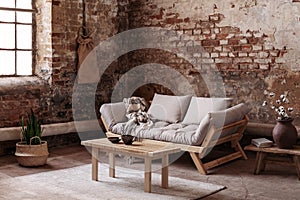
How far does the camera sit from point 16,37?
7367 mm

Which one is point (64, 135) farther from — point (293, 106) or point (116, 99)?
point (293, 106)

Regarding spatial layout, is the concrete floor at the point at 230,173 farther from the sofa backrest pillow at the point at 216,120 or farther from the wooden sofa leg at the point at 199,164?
the sofa backrest pillow at the point at 216,120

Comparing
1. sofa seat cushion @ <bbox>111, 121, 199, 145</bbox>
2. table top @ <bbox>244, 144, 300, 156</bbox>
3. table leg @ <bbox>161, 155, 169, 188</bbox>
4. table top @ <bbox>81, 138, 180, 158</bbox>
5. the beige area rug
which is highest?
sofa seat cushion @ <bbox>111, 121, 199, 145</bbox>

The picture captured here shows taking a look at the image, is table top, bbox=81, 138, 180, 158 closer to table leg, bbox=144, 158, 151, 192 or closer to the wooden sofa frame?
table leg, bbox=144, 158, 151, 192

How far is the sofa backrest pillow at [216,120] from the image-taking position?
584 centimetres

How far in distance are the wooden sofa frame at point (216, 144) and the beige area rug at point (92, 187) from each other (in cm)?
42

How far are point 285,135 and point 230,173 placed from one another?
0.82 m

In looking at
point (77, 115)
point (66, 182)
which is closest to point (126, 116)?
point (77, 115)

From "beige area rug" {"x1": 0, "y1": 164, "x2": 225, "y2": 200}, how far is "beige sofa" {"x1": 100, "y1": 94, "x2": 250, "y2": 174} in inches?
21.5

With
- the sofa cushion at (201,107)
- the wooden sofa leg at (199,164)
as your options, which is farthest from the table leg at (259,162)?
the sofa cushion at (201,107)

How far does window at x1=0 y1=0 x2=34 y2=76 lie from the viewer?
283 inches

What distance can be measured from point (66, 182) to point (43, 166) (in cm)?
95

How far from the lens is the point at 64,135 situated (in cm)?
784

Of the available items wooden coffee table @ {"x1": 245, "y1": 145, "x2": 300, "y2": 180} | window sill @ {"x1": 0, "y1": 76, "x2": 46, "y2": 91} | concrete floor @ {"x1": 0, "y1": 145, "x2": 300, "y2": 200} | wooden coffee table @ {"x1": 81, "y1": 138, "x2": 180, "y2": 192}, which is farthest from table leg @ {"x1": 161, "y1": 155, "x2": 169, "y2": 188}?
window sill @ {"x1": 0, "y1": 76, "x2": 46, "y2": 91}
